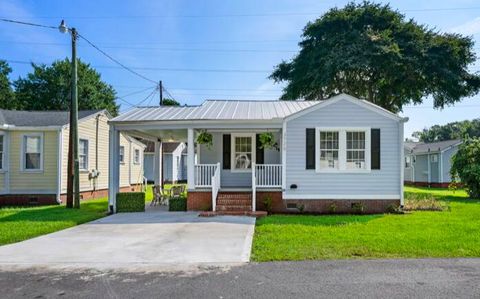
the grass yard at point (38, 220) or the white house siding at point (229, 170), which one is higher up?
the white house siding at point (229, 170)

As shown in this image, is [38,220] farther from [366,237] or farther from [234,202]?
[366,237]

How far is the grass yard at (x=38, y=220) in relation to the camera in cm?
901

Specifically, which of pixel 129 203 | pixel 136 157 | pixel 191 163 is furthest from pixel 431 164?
pixel 129 203

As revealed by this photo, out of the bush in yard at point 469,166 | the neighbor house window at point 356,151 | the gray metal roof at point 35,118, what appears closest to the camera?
the neighbor house window at point 356,151

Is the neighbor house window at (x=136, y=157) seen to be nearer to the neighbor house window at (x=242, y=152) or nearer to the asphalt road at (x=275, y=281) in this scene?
the neighbor house window at (x=242, y=152)

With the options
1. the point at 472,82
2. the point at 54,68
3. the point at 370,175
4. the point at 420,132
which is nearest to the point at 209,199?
the point at 370,175

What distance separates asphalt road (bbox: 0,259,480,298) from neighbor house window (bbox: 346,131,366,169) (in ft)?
21.8

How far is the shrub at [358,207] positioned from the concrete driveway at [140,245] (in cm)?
380

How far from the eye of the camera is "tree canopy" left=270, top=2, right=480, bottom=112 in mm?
24984

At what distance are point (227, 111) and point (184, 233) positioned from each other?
6747 millimetres

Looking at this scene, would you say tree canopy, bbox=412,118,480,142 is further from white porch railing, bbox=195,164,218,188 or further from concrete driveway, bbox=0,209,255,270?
concrete driveway, bbox=0,209,255,270

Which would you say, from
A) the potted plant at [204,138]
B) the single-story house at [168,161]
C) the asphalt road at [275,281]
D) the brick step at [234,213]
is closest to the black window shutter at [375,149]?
the brick step at [234,213]

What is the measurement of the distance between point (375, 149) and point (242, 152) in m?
5.15

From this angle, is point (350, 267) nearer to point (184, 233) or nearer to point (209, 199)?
point (184, 233)
